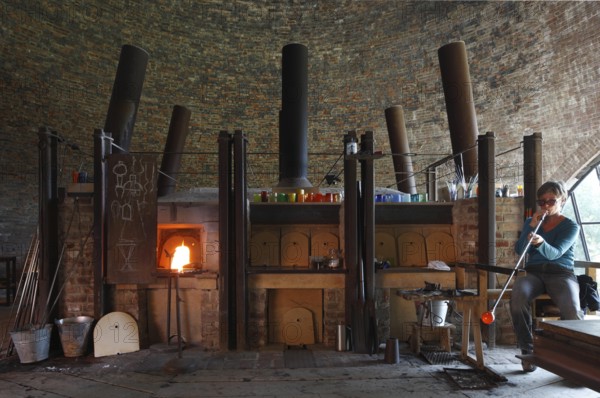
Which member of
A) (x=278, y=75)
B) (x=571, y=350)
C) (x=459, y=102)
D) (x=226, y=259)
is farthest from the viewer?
(x=278, y=75)

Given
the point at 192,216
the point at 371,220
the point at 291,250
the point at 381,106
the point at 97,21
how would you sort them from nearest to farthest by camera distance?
the point at 371,220 → the point at 192,216 → the point at 291,250 → the point at 97,21 → the point at 381,106

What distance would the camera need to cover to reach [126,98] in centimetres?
705

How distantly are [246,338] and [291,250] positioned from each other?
146 cm

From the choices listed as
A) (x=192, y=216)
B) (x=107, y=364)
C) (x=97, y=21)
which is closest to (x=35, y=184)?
(x=97, y=21)

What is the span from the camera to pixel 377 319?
219 inches

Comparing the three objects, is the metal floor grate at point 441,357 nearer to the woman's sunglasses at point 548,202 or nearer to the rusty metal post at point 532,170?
the woman's sunglasses at point 548,202

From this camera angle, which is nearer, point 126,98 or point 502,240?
point 502,240

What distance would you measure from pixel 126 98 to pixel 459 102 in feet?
17.8

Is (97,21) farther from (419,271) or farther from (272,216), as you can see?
(419,271)

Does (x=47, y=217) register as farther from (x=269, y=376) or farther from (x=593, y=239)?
(x=593, y=239)

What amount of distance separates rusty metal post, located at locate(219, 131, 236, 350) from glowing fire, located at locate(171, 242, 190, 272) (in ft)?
1.70

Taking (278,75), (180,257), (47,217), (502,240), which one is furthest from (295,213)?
(278,75)

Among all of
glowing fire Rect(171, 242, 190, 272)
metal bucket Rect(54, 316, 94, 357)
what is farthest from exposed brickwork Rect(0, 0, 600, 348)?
metal bucket Rect(54, 316, 94, 357)

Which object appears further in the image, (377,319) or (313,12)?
(313,12)
